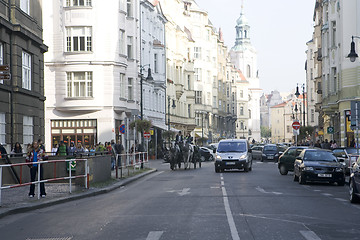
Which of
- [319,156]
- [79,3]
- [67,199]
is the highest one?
[79,3]

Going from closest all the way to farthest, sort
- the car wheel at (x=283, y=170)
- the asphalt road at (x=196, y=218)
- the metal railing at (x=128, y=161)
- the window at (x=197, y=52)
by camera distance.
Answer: the asphalt road at (x=196, y=218)
the metal railing at (x=128, y=161)
the car wheel at (x=283, y=170)
the window at (x=197, y=52)

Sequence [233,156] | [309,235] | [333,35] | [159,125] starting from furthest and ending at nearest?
1. [159,125]
2. [333,35]
3. [233,156]
4. [309,235]

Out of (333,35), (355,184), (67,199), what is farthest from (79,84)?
(355,184)

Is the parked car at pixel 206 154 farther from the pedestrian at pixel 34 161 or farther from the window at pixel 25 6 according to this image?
the pedestrian at pixel 34 161

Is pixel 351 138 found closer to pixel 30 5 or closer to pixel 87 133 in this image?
pixel 87 133

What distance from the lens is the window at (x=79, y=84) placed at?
1965 inches

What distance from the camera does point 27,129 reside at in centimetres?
3262

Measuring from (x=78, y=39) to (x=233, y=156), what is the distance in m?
18.5

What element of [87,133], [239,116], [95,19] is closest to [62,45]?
[95,19]

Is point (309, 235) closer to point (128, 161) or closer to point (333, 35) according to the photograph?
point (128, 161)

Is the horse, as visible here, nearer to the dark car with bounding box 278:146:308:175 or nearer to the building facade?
the dark car with bounding box 278:146:308:175

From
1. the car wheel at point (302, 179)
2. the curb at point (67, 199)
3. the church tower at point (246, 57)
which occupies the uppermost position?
the church tower at point (246, 57)

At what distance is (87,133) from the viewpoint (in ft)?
166

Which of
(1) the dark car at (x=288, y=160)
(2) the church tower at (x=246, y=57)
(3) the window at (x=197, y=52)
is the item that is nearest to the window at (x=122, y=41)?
(1) the dark car at (x=288, y=160)
